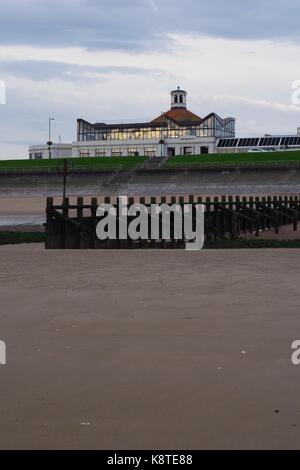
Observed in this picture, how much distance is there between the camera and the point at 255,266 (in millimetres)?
12648

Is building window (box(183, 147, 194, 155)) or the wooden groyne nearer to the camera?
the wooden groyne

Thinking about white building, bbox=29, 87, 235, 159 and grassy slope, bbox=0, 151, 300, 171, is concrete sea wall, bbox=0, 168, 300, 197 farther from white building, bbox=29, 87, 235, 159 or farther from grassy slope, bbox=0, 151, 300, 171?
white building, bbox=29, 87, 235, 159

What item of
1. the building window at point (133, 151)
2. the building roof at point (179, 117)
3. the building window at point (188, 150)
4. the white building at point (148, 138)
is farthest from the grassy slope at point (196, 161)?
the building roof at point (179, 117)

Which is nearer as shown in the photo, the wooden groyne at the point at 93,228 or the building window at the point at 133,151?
the wooden groyne at the point at 93,228

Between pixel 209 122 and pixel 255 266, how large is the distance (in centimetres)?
10596

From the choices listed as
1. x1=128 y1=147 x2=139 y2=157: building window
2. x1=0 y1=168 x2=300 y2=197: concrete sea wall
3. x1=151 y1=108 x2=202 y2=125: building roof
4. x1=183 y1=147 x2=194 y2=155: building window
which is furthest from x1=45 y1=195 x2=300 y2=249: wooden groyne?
x1=151 y1=108 x2=202 y2=125: building roof

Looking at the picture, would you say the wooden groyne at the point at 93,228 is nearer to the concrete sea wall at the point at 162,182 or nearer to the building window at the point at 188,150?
the concrete sea wall at the point at 162,182

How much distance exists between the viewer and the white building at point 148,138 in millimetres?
111688

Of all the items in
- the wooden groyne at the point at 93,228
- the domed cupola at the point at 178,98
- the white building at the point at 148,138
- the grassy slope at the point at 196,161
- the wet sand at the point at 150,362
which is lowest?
the wet sand at the point at 150,362

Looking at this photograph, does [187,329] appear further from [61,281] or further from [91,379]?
[61,281]

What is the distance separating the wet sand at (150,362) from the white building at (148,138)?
10152 cm

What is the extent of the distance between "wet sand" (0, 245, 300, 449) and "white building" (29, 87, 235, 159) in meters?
102

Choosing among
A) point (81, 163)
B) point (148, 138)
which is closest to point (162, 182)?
point (81, 163)

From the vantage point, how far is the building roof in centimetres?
12155
